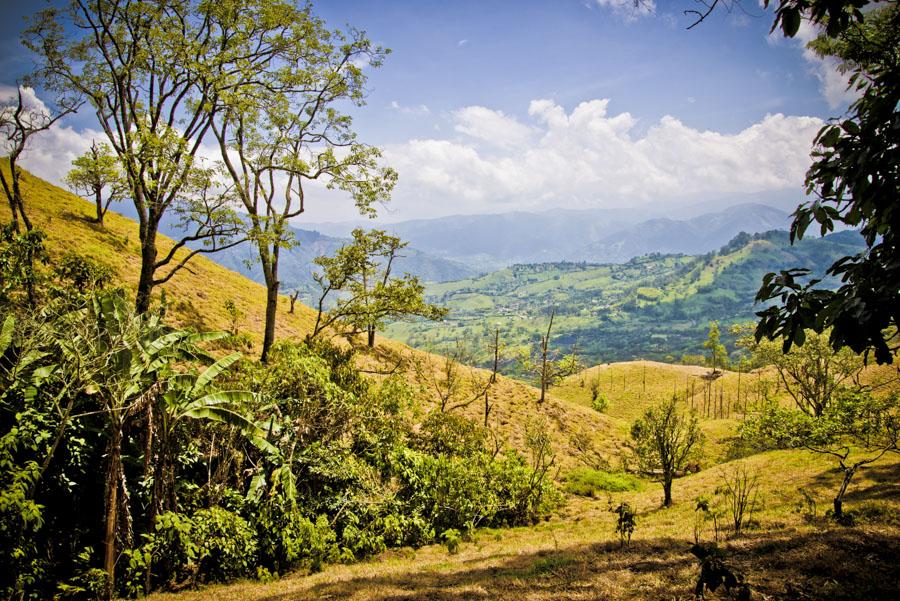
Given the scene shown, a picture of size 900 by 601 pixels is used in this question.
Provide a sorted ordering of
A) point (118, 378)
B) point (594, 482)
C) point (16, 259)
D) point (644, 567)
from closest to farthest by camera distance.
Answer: point (644, 567) → point (118, 378) → point (16, 259) → point (594, 482)

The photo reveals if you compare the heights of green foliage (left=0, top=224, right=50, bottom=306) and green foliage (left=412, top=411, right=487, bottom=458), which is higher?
green foliage (left=0, top=224, right=50, bottom=306)

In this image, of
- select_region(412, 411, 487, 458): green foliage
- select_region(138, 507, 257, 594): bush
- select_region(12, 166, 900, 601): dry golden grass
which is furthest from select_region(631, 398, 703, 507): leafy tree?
select_region(138, 507, 257, 594): bush

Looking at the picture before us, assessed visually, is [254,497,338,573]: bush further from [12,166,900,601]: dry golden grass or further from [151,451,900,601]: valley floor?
[12,166,900,601]: dry golden grass

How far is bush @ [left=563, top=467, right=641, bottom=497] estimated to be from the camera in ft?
100

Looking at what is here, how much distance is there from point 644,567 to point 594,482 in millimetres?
24280

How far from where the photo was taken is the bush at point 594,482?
30558 millimetres

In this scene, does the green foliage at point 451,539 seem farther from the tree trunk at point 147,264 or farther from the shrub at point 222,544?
the tree trunk at point 147,264

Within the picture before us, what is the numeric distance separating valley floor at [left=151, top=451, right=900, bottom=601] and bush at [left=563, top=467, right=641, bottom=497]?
39.4 ft

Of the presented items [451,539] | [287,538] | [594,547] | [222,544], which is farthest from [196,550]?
[594,547]

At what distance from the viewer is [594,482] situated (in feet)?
105

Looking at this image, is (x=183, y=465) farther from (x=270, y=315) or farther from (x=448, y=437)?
(x=448, y=437)

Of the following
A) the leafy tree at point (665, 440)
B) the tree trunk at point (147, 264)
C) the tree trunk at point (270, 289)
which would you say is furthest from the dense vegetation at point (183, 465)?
the leafy tree at point (665, 440)

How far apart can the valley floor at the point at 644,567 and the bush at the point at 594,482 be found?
12003 mm

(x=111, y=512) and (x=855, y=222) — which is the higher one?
(x=855, y=222)
